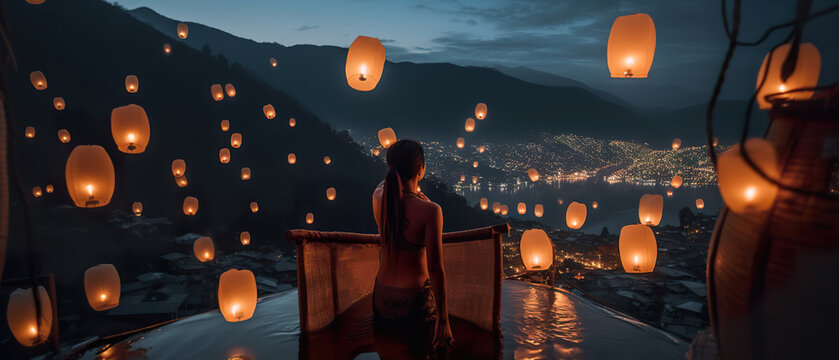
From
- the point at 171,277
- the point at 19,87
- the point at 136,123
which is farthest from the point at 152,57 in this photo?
the point at 136,123

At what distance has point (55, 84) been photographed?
1708 centimetres

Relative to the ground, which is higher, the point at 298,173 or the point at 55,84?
the point at 55,84

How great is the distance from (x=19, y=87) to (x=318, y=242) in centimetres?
2191

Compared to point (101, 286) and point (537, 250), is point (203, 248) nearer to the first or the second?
point (101, 286)

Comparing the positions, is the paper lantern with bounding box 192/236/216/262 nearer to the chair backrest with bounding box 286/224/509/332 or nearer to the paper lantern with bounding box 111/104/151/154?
the paper lantern with bounding box 111/104/151/154

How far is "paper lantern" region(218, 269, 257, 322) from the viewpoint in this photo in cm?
337

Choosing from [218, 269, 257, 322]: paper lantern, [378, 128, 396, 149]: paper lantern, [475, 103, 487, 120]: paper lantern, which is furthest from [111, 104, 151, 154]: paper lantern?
[475, 103, 487, 120]: paper lantern

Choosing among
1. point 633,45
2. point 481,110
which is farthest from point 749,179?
point 481,110

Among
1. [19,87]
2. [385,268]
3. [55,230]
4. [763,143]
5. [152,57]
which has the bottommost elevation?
[55,230]

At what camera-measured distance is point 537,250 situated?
5.37m

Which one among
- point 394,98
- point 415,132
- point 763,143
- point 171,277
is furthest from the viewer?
point 394,98

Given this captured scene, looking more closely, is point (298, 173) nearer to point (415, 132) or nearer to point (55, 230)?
point (55, 230)

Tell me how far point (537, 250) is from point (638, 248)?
1.44m

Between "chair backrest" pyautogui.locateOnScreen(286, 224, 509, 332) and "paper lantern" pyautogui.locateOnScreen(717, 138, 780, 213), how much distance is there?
2.30 m
